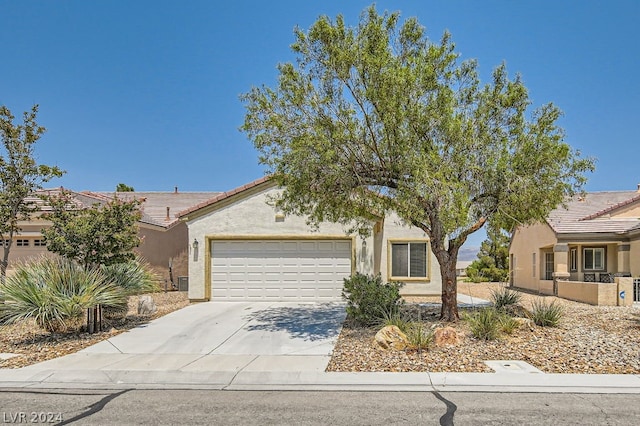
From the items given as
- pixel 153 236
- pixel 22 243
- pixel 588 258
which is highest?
pixel 153 236

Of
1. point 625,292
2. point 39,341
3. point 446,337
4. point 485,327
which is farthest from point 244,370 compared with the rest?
point 625,292

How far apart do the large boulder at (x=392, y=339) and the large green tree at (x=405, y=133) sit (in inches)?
88.4

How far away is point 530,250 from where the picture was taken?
24.4 metres

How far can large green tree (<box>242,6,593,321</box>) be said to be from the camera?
32.8 feet

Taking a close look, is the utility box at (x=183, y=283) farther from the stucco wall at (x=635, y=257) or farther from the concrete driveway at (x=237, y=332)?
the stucco wall at (x=635, y=257)

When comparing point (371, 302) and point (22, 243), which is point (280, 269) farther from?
point (22, 243)

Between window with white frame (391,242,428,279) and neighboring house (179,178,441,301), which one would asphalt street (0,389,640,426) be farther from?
window with white frame (391,242,428,279)

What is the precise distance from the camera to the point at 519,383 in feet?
24.5

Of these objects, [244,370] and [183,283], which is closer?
[244,370]

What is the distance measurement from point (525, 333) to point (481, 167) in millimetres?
3705

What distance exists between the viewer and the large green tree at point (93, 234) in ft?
37.6

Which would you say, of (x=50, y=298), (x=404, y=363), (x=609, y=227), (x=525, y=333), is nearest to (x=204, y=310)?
(x=50, y=298)

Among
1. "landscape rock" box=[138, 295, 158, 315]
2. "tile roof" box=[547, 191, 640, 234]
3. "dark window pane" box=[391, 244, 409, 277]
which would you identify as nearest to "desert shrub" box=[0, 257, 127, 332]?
"landscape rock" box=[138, 295, 158, 315]

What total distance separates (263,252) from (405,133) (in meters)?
8.35
